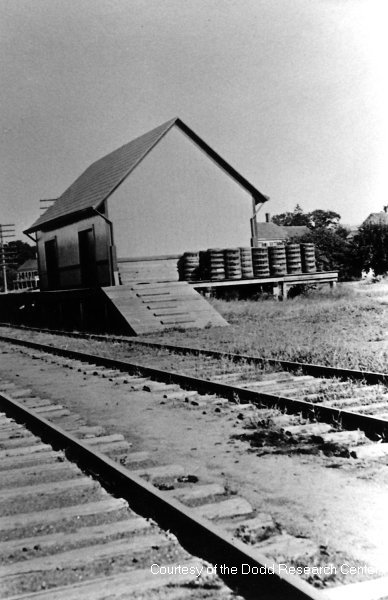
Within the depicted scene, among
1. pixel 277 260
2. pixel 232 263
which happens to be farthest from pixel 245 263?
pixel 277 260

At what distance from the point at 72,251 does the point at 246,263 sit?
311 inches

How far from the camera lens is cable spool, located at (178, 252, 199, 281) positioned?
2056 centimetres

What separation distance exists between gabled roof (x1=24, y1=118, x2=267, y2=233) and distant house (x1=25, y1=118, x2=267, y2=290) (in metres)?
0.04

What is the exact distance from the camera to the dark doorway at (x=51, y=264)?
27983mm

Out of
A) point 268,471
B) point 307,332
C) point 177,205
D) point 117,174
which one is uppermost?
point 117,174

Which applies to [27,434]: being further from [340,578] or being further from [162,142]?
[162,142]

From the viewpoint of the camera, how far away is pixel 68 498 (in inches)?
146

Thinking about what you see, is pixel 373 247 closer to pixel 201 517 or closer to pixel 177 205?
pixel 177 205

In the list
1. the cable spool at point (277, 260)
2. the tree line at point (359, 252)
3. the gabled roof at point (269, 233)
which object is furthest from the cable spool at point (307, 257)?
the gabled roof at point (269, 233)

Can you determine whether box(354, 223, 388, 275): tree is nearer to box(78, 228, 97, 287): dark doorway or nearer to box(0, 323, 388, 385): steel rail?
box(78, 228, 97, 287): dark doorway

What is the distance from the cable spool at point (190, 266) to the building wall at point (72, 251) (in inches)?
111

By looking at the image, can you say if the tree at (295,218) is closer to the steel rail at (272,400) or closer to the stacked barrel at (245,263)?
the stacked barrel at (245,263)

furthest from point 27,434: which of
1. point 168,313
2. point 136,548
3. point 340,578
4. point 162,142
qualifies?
point 162,142

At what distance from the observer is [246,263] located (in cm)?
2120
